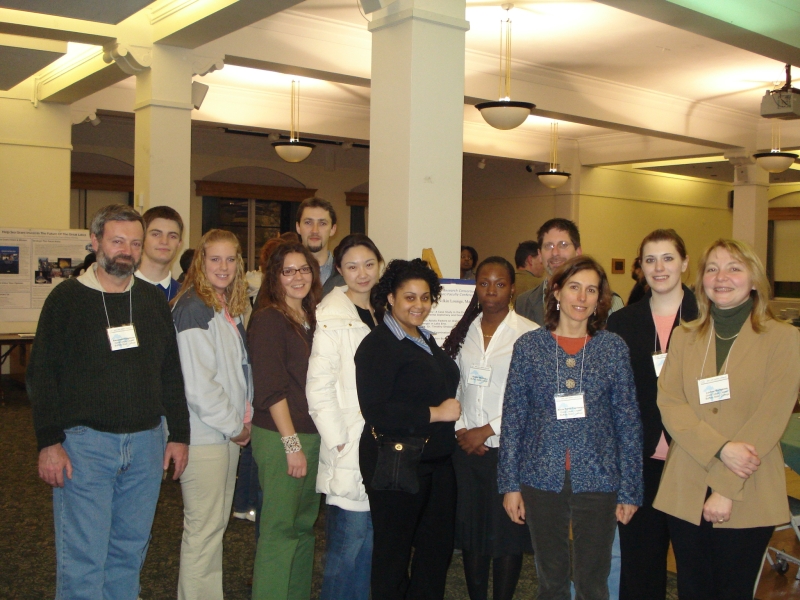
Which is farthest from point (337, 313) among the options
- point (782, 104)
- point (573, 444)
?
point (782, 104)

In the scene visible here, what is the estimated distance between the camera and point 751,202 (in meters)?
11.2

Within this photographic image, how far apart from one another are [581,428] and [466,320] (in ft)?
2.60

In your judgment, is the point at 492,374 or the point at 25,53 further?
the point at 25,53

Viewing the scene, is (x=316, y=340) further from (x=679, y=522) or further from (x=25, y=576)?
(x=25, y=576)

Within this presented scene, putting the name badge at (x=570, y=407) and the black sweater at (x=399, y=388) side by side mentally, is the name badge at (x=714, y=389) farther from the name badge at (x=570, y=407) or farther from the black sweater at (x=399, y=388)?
the black sweater at (x=399, y=388)

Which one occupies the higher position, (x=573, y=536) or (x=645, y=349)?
(x=645, y=349)

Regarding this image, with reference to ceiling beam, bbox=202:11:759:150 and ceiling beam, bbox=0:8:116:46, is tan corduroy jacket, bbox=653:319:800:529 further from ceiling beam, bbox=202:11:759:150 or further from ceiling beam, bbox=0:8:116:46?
ceiling beam, bbox=0:8:116:46

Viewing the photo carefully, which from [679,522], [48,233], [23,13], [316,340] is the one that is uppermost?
[23,13]

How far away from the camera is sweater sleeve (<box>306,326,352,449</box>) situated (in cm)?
265

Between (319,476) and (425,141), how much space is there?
5.80ft

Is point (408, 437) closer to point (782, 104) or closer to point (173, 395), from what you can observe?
point (173, 395)

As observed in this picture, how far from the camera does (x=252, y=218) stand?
13.1 meters

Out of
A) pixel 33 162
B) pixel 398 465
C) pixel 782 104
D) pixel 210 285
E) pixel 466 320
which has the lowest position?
pixel 398 465

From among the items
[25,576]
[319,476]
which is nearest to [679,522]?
[319,476]
